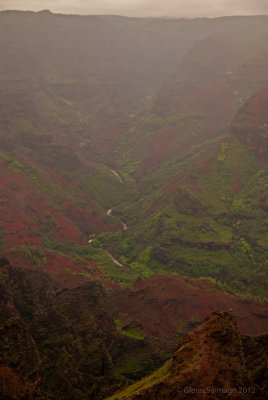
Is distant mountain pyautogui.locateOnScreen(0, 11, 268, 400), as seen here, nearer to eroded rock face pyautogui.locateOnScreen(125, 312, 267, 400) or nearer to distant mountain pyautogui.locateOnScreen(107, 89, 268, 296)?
eroded rock face pyautogui.locateOnScreen(125, 312, 267, 400)

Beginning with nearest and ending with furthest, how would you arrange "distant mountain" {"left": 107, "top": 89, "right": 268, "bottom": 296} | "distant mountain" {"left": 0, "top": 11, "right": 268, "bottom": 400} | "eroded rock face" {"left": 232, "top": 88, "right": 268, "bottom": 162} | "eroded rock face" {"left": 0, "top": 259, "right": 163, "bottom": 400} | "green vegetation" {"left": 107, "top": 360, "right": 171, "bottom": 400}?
1. "green vegetation" {"left": 107, "top": 360, "right": 171, "bottom": 400}
2. "eroded rock face" {"left": 0, "top": 259, "right": 163, "bottom": 400}
3. "distant mountain" {"left": 0, "top": 11, "right": 268, "bottom": 400}
4. "distant mountain" {"left": 107, "top": 89, "right": 268, "bottom": 296}
5. "eroded rock face" {"left": 232, "top": 88, "right": 268, "bottom": 162}

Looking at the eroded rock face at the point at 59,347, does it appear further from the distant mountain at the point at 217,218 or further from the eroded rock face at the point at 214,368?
the distant mountain at the point at 217,218

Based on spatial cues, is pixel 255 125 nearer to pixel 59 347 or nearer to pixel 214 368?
pixel 59 347

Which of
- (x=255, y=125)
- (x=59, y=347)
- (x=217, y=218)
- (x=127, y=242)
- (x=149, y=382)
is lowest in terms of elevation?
(x=127, y=242)

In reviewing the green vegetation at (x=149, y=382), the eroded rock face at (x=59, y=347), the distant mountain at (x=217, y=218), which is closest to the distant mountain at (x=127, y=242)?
the eroded rock face at (x=59, y=347)

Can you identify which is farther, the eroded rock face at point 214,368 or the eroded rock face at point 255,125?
the eroded rock face at point 255,125

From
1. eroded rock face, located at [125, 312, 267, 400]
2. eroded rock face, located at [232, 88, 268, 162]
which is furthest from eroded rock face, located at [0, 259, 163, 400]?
eroded rock face, located at [232, 88, 268, 162]

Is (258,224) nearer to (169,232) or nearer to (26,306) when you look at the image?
(169,232)

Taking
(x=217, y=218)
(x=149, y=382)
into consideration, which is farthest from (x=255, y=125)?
(x=149, y=382)

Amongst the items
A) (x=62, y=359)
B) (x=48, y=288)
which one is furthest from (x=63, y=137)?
(x=62, y=359)

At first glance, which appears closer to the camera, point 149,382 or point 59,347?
point 149,382
